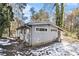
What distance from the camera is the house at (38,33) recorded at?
5.75 feet

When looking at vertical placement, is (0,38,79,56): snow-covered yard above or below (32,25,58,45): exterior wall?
below

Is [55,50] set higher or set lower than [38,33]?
lower

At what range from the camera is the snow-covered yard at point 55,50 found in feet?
5.68

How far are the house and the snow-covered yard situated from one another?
6cm

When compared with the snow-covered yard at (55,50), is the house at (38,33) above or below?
above

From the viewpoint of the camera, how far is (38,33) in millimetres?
1766

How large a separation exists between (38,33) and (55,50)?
215 millimetres

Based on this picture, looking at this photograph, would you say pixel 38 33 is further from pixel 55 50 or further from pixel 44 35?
pixel 55 50

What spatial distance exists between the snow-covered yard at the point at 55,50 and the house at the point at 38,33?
6cm

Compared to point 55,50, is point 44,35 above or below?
above

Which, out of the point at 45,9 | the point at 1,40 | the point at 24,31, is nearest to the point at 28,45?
the point at 24,31

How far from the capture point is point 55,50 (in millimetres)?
1750

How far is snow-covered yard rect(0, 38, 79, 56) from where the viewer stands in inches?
68.2

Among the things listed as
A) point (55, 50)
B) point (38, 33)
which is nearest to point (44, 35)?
point (38, 33)
